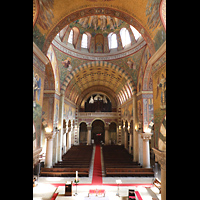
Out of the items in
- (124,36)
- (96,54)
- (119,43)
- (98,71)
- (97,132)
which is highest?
(124,36)

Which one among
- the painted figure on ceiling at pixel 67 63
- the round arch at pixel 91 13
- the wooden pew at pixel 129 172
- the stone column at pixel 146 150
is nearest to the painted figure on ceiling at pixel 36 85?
the round arch at pixel 91 13

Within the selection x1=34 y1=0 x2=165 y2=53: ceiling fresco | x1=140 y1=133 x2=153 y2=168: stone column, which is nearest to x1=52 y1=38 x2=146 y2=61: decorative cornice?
x1=34 y1=0 x2=165 y2=53: ceiling fresco

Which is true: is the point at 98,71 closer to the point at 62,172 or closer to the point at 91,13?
the point at 91,13

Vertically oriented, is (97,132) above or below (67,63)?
below

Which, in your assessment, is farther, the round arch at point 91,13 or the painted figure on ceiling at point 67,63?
the painted figure on ceiling at point 67,63

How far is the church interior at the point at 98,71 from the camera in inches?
270

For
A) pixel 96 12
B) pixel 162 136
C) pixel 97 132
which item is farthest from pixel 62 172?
pixel 97 132

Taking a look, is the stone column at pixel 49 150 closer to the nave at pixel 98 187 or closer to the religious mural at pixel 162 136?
the nave at pixel 98 187

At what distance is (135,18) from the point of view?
782cm

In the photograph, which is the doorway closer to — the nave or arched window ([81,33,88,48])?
arched window ([81,33,88,48])

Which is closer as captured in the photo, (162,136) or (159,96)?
(162,136)

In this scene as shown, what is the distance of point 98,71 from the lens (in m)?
20.8
